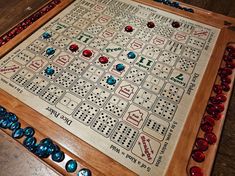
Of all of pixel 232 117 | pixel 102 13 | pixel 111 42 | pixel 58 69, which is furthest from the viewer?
pixel 102 13

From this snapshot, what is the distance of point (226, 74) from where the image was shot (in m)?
1.11

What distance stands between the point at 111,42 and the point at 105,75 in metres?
0.24

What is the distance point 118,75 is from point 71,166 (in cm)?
47

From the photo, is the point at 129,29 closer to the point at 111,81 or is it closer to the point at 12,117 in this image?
the point at 111,81

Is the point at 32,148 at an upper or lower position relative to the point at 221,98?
lower

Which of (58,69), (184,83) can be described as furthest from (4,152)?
(184,83)

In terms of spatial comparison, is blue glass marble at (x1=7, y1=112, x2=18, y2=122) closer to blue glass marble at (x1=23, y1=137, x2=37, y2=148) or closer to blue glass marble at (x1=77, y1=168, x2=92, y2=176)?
blue glass marble at (x1=23, y1=137, x2=37, y2=148)

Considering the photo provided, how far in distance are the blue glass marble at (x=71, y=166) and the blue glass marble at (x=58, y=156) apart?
32 mm

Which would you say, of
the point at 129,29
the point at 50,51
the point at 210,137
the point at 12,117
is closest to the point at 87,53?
the point at 50,51

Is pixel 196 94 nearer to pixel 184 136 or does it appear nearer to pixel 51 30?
pixel 184 136

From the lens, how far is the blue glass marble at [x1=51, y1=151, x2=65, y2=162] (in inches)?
33.5

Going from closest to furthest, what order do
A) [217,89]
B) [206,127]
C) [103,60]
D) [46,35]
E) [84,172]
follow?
1. [84,172]
2. [206,127]
3. [217,89]
4. [103,60]
5. [46,35]

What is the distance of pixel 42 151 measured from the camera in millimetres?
871

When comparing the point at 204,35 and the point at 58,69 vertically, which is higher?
the point at 204,35
